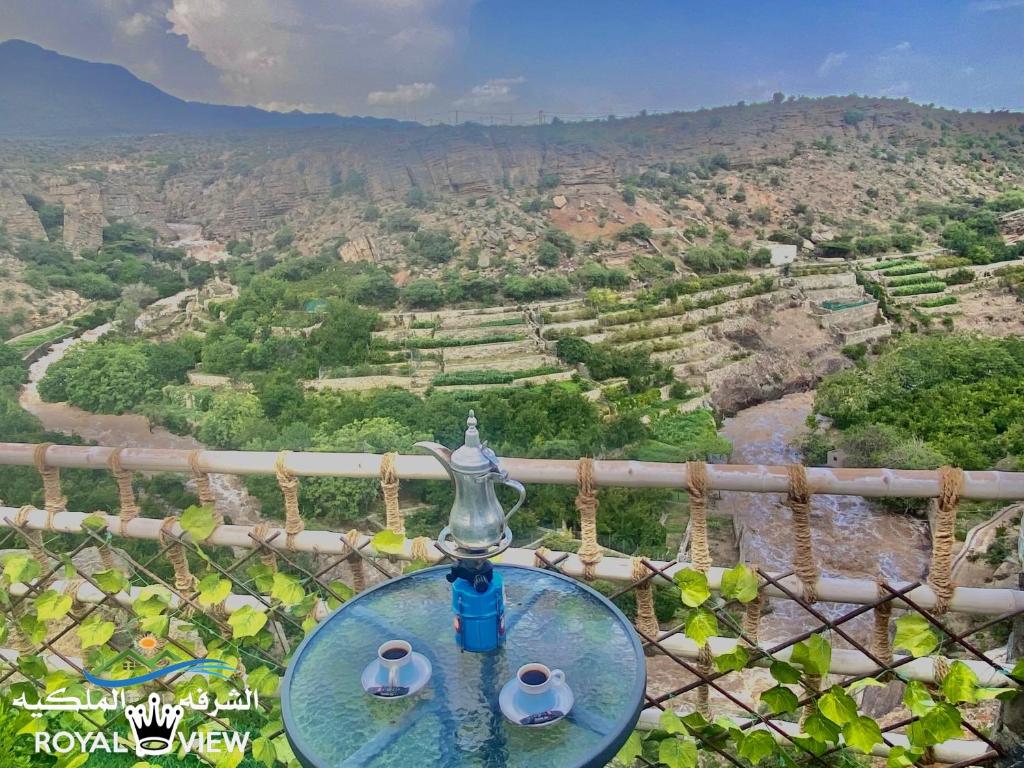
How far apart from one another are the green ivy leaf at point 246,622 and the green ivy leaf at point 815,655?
2.98 ft

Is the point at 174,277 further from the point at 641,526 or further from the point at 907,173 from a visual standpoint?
the point at 907,173

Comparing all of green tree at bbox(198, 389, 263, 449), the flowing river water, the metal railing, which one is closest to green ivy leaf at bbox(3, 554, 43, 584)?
the metal railing

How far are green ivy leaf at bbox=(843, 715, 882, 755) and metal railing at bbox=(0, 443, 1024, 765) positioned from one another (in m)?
0.08

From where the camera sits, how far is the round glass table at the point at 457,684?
69 cm

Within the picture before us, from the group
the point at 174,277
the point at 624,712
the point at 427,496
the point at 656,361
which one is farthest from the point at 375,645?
the point at 174,277

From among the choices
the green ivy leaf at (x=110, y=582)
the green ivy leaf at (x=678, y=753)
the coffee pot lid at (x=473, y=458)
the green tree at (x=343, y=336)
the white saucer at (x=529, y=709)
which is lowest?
the green tree at (x=343, y=336)

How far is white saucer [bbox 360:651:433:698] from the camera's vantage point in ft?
2.48

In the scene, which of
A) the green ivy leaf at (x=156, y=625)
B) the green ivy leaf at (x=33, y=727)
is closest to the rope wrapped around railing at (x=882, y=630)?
the green ivy leaf at (x=156, y=625)

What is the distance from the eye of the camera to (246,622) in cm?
120

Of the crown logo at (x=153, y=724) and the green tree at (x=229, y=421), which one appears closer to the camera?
the crown logo at (x=153, y=724)

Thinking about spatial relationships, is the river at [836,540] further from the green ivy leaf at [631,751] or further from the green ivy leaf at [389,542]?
the green ivy leaf at [389,542]

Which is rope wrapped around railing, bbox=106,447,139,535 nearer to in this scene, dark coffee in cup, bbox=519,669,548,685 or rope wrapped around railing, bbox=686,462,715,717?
dark coffee in cup, bbox=519,669,548,685

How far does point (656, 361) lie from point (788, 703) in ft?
28.4

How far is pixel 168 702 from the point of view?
1344mm
